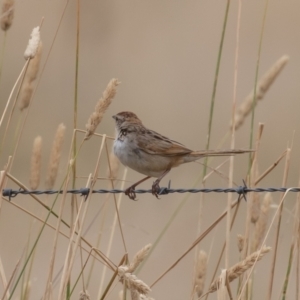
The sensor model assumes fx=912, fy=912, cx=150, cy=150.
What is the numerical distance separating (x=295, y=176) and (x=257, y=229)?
21.8 ft

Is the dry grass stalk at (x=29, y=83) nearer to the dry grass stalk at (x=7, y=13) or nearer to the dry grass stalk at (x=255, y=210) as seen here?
the dry grass stalk at (x=7, y=13)

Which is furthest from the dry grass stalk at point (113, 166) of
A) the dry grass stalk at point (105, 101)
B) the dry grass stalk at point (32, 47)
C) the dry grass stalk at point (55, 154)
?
the dry grass stalk at point (32, 47)

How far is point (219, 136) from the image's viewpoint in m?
12.4

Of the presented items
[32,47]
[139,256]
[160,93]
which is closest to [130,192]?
[32,47]

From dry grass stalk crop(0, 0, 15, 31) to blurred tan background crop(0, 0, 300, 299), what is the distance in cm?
429

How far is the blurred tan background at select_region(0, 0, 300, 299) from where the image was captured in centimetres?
974

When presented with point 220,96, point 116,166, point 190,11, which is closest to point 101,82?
point 220,96

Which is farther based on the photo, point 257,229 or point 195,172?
point 195,172

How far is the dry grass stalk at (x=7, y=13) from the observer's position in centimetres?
463

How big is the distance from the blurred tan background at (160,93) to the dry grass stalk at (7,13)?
14.1 feet

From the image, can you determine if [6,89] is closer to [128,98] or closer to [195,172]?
[128,98]

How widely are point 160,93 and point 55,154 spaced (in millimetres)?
9204

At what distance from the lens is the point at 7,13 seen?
466 centimetres

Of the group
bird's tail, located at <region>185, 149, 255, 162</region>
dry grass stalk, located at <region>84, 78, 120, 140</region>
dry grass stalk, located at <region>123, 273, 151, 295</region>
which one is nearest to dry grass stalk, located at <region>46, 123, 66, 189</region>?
dry grass stalk, located at <region>84, 78, 120, 140</region>
